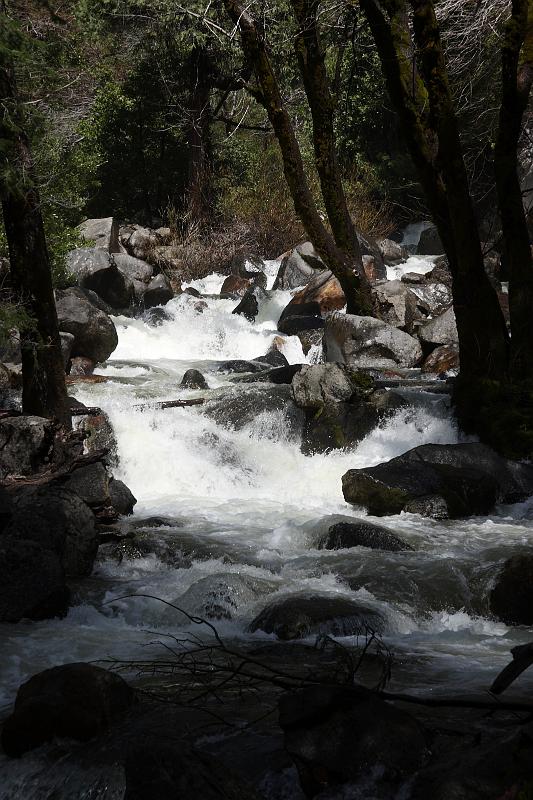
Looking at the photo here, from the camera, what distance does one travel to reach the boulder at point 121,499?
9.21 meters

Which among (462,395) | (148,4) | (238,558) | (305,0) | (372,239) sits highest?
(148,4)

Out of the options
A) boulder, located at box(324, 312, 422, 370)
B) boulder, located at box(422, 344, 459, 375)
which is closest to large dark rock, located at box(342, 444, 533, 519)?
boulder, located at box(422, 344, 459, 375)

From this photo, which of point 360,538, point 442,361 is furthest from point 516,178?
point 360,538

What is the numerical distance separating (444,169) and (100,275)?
1092 cm

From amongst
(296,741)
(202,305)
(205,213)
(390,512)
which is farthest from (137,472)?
(205,213)

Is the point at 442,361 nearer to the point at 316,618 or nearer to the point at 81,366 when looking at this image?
the point at 81,366

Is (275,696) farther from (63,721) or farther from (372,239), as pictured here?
(372,239)

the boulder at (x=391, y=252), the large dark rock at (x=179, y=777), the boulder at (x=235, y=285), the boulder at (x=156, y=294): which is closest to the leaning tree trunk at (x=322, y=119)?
the boulder at (x=156, y=294)

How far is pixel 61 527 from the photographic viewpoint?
7.05m

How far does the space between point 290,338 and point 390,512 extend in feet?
28.5

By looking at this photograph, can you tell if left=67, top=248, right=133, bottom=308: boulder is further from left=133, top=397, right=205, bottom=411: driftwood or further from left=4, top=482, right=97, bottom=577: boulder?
left=4, top=482, right=97, bottom=577: boulder

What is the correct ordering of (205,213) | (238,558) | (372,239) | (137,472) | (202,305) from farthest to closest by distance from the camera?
(205,213)
(372,239)
(202,305)
(137,472)
(238,558)

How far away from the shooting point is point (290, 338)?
57.5ft

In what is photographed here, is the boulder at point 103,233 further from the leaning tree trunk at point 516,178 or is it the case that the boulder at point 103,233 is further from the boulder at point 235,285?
the leaning tree trunk at point 516,178
